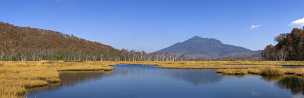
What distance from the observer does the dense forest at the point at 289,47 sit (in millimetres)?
161488

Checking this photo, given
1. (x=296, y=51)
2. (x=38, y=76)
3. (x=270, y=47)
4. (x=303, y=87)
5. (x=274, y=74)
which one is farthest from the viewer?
(x=270, y=47)

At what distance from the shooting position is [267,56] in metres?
194

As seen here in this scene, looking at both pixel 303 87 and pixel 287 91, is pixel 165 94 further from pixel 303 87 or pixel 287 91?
pixel 303 87

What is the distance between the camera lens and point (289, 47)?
170125 mm

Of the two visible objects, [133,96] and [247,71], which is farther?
[247,71]

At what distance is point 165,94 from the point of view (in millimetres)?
37094

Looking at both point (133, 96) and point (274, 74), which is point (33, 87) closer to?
point (133, 96)

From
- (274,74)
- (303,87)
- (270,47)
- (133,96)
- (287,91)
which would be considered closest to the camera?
(133,96)

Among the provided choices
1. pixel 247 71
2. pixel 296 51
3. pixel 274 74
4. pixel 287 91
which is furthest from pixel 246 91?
pixel 296 51

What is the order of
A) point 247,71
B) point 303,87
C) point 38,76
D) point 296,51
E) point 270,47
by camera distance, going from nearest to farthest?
1. point 303,87
2. point 38,76
3. point 247,71
4. point 296,51
5. point 270,47

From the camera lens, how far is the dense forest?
16149 cm

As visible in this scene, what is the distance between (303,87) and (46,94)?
26.9m

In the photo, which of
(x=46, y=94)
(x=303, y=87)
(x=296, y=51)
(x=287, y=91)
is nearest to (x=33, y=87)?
(x=46, y=94)

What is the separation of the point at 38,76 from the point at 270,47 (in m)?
159
